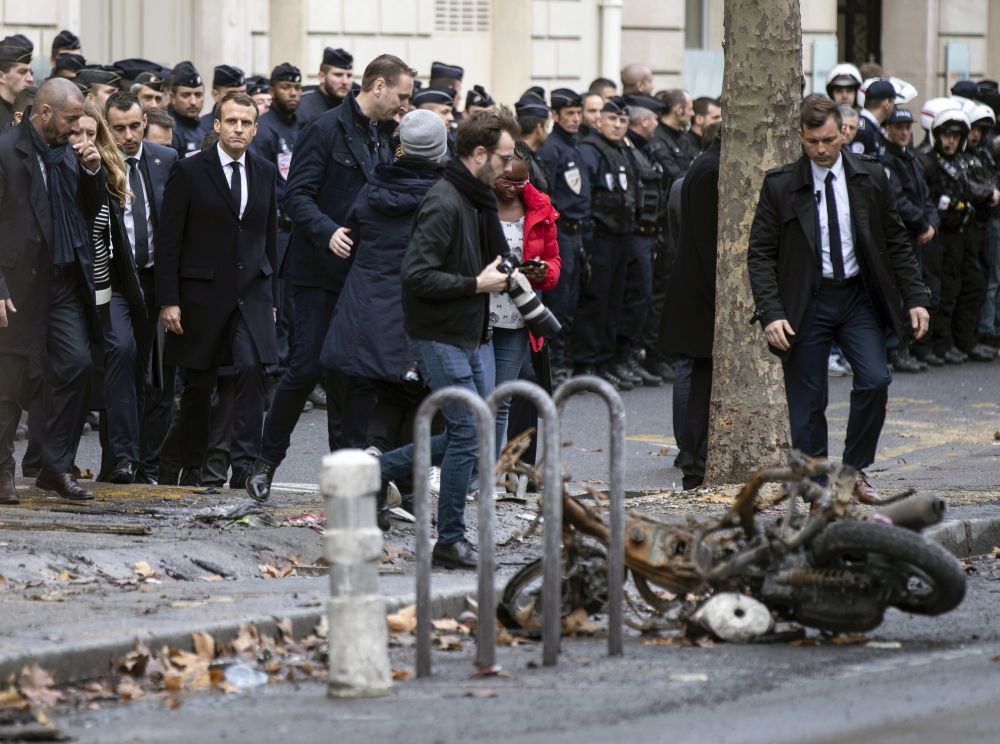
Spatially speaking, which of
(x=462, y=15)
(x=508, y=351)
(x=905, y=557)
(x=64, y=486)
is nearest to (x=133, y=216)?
(x=64, y=486)

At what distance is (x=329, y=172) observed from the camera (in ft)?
36.9

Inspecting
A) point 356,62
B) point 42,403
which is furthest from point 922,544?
point 356,62

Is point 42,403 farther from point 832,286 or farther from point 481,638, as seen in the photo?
point 481,638

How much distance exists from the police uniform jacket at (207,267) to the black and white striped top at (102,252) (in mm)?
250

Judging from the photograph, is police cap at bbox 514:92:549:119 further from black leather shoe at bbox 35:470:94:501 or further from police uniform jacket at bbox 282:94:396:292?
black leather shoe at bbox 35:470:94:501

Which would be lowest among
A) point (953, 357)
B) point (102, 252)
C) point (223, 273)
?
point (953, 357)

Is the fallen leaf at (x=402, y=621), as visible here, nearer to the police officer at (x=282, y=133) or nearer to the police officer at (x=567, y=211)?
the police officer at (x=282, y=133)

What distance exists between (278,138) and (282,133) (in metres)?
0.09

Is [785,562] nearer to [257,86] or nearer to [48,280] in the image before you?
[48,280]

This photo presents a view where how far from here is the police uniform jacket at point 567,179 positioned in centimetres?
1628

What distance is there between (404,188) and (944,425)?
623 centimetres

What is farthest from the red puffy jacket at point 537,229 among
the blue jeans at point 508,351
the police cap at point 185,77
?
the police cap at point 185,77

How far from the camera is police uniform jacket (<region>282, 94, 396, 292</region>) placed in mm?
11148

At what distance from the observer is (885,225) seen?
1020 cm
